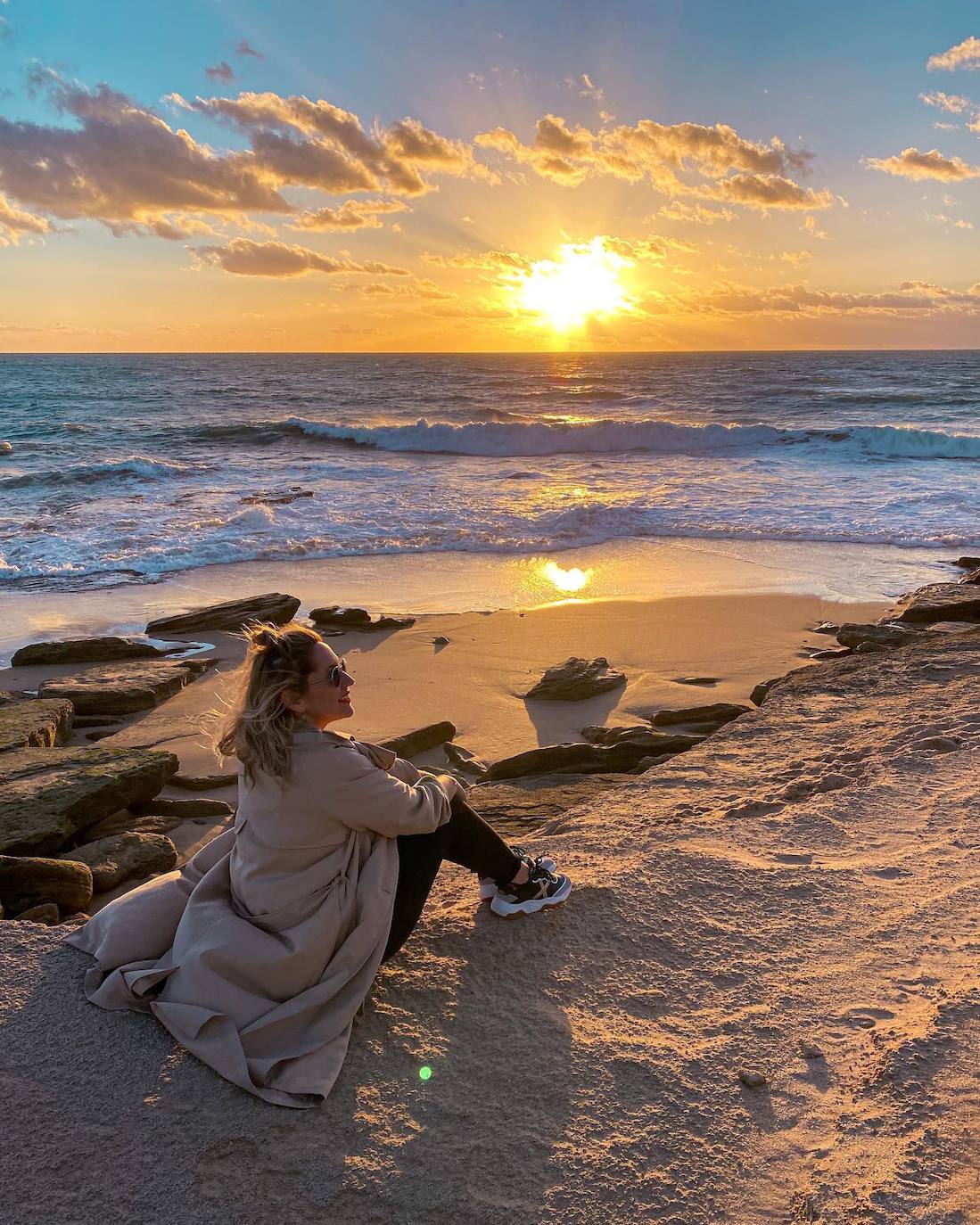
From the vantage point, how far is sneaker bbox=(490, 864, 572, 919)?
3.32m

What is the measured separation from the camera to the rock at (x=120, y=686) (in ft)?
20.2

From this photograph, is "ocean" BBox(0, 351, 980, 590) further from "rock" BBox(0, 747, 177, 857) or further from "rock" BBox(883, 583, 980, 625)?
"rock" BBox(0, 747, 177, 857)

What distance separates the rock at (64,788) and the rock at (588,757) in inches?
75.1

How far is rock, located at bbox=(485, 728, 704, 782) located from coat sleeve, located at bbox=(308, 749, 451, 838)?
242 centimetres

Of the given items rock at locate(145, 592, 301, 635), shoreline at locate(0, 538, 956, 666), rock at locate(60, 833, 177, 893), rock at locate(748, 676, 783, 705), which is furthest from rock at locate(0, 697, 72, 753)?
rock at locate(748, 676, 783, 705)

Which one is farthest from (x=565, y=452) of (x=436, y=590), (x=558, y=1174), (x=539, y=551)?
(x=558, y=1174)

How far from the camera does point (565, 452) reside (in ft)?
87.6

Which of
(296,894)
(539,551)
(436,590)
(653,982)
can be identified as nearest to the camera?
(296,894)

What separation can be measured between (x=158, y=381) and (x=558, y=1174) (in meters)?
59.4

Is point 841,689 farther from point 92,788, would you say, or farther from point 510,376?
point 510,376

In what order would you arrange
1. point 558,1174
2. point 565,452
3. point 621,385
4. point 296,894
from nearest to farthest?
point 558,1174 < point 296,894 < point 565,452 < point 621,385

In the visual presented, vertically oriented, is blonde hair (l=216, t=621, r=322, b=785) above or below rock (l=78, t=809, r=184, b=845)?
above

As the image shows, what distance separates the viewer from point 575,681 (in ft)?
20.8

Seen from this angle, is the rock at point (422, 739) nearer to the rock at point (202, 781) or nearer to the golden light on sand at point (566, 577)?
the rock at point (202, 781)
